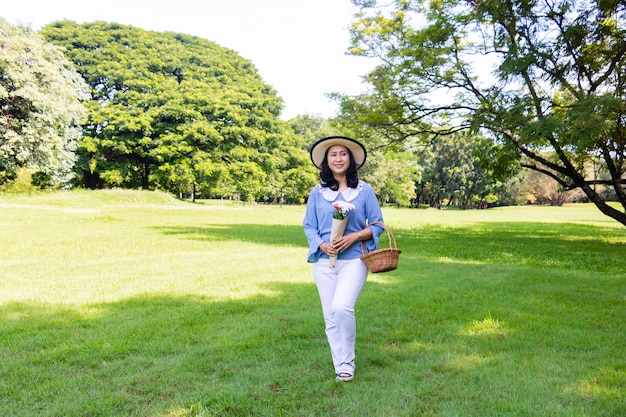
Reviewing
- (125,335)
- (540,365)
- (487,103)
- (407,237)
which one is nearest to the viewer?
(540,365)

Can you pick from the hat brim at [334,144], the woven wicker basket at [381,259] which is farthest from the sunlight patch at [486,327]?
the hat brim at [334,144]

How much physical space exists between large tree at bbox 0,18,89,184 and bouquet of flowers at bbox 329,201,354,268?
24235mm

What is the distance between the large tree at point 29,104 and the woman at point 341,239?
2390cm

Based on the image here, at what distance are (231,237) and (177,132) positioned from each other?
2005cm

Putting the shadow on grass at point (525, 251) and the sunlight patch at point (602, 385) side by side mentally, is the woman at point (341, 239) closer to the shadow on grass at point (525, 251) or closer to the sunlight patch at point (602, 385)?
the sunlight patch at point (602, 385)

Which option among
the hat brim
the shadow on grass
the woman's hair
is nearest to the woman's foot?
the woman's hair

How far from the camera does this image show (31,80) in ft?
77.0

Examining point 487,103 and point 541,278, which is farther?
point 487,103

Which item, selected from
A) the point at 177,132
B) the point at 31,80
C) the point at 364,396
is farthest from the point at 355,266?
the point at 177,132

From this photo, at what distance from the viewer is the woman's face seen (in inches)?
154

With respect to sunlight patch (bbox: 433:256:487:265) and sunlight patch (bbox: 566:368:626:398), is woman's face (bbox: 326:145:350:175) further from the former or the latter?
sunlight patch (bbox: 433:256:487:265)

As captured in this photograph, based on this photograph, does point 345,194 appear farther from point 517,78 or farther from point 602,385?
point 517,78

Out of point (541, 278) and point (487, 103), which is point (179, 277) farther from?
point (487, 103)

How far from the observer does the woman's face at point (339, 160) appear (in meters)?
3.90
